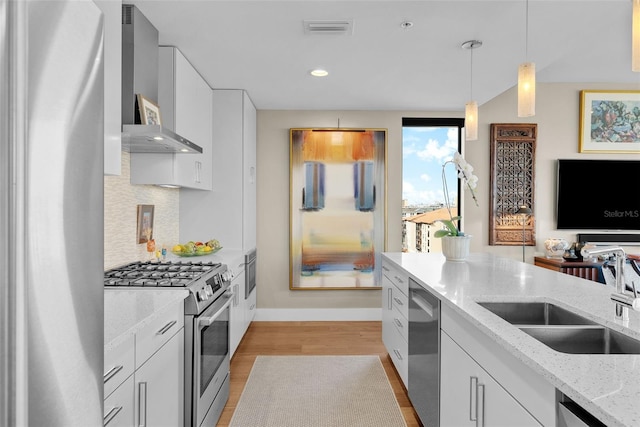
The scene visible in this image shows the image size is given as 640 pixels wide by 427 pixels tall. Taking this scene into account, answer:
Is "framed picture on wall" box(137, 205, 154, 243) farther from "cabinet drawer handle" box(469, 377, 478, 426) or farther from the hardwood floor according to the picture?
"cabinet drawer handle" box(469, 377, 478, 426)

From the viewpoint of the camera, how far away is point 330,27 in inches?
95.3

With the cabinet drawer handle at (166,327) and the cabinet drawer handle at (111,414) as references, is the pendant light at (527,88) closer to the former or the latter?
the cabinet drawer handle at (166,327)

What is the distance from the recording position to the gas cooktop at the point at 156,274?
199 cm

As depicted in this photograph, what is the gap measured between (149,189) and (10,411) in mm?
2874

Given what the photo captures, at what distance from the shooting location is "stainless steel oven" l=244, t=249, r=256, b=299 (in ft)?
12.5

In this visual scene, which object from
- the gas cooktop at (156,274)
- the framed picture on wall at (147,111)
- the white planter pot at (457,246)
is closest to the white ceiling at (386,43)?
A: the framed picture on wall at (147,111)

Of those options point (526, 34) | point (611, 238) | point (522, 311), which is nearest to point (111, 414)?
point (522, 311)

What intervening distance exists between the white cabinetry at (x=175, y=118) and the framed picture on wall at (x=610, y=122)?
4.43 m

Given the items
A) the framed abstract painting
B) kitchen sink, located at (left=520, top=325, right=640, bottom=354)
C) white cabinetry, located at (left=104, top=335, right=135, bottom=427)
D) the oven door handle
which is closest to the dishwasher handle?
kitchen sink, located at (left=520, top=325, right=640, bottom=354)

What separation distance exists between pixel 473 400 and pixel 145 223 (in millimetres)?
2510

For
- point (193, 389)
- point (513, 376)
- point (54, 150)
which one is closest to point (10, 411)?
point (54, 150)

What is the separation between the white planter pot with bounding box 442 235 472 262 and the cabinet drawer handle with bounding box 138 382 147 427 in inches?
86.2

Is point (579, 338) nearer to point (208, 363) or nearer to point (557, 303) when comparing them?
point (557, 303)

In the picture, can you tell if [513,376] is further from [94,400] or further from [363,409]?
[363,409]
